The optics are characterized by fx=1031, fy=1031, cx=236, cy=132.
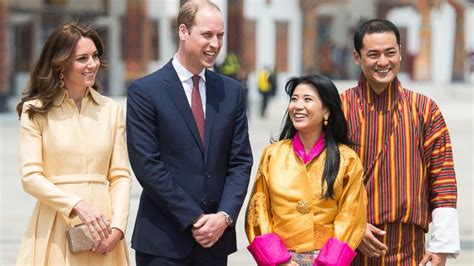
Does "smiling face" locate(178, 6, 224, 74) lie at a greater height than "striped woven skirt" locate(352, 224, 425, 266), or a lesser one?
greater

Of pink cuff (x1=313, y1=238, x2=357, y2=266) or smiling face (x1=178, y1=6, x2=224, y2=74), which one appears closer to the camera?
pink cuff (x1=313, y1=238, x2=357, y2=266)

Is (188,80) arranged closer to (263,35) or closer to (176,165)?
(176,165)

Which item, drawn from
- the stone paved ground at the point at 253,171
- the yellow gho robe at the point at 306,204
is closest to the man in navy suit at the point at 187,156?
the yellow gho robe at the point at 306,204

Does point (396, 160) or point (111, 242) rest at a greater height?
point (396, 160)

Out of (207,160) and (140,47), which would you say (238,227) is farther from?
(140,47)

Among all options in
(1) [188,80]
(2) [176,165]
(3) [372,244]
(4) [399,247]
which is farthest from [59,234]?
(4) [399,247]

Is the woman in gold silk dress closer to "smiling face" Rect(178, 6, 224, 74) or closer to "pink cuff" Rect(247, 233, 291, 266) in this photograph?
"pink cuff" Rect(247, 233, 291, 266)

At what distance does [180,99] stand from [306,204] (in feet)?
2.31

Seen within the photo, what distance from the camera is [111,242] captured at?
4.36m

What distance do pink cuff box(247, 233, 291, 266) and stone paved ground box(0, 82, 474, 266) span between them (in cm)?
134

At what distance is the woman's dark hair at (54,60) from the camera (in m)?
4.39

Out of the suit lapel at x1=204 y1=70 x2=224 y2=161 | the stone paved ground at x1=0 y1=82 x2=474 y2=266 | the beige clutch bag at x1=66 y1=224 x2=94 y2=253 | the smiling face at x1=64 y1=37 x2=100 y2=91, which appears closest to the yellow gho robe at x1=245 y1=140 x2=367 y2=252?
the suit lapel at x1=204 y1=70 x2=224 y2=161

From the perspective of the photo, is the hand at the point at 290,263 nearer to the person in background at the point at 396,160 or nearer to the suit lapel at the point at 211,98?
the person in background at the point at 396,160

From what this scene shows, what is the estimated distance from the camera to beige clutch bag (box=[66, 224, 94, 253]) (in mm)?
4324
